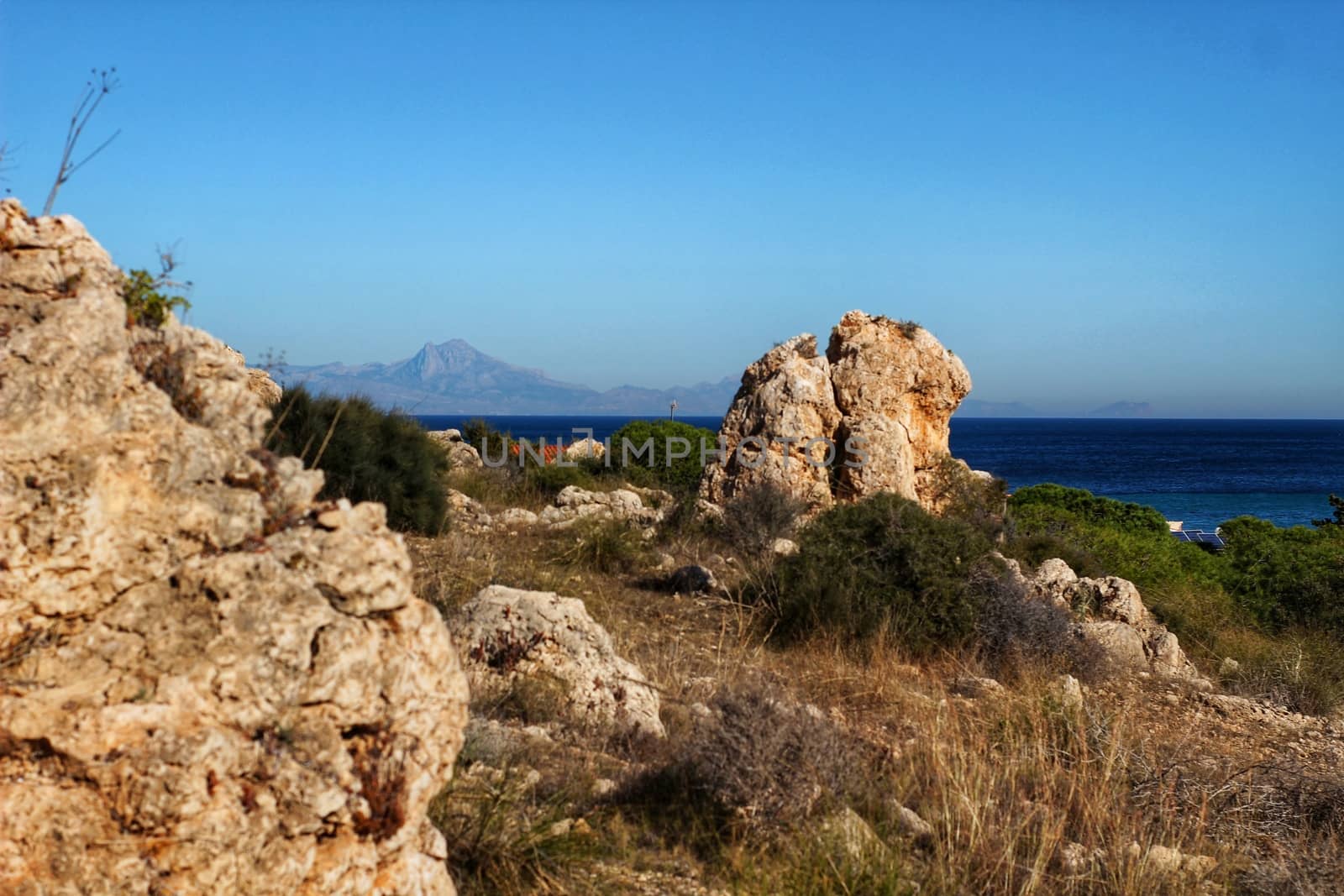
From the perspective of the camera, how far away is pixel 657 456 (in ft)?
60.0

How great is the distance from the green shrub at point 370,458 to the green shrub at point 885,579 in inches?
163

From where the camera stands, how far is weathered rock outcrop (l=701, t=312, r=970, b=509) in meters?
12.9

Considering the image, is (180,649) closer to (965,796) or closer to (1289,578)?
(965,796)

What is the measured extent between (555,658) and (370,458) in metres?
5.50

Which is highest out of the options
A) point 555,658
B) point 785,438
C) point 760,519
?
point 785,438

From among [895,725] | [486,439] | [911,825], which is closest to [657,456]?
[486,439]

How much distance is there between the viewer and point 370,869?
2.88 metres

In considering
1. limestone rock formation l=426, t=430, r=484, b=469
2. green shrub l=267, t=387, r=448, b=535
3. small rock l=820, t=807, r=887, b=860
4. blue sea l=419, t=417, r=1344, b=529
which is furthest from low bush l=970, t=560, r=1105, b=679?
blue sea l=419, t=417, r=1344, b=529

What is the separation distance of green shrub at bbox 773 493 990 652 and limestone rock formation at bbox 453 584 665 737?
2.56 metres

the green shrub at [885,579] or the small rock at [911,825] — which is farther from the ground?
the green shrub at [885,579]

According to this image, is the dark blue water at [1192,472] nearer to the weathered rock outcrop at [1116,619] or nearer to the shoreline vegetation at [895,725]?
the weathered rock outcrop at [1116,619]

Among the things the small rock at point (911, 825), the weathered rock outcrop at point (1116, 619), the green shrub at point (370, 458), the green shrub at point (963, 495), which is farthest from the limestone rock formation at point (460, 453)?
the small rock at point (911, 825)

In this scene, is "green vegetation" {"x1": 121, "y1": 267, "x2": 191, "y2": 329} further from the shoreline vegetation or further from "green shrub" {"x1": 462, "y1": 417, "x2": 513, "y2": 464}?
"green shrub" {"x1": 462, "y1": 417, "x2": 513, "y2": 464}

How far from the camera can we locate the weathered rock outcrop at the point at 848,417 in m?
12.9
